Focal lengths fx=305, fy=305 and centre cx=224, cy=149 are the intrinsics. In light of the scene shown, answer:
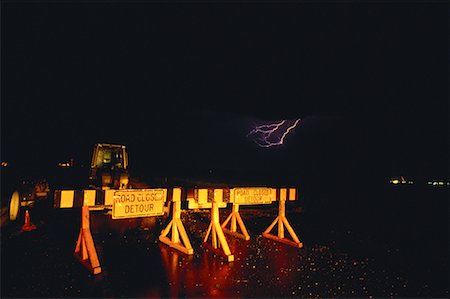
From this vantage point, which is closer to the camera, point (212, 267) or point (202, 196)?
point (212, 267)

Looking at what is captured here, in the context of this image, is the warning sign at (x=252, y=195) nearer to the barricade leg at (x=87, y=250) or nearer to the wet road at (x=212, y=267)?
the wet road at (x=212, y=267)

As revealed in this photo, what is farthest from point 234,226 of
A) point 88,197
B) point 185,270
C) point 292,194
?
point 88,197

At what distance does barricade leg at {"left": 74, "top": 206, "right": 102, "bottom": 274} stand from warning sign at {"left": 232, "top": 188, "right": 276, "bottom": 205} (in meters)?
2.77

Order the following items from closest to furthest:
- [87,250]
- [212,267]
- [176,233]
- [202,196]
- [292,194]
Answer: [87,250] < [212,267] < [202,196] < [176,233] < [292,194]

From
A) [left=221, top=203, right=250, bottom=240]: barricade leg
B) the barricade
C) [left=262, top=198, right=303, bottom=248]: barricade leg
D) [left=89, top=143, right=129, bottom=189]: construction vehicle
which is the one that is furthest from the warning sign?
[left=89, top=143, right=129, bottom=189]: construction vehicle

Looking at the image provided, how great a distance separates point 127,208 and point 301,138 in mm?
29489

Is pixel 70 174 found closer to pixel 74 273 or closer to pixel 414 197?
pixel 74 273

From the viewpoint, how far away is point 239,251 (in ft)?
20.1

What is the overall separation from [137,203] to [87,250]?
1.05 meters

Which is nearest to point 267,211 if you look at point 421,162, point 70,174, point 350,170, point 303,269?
point 303,269

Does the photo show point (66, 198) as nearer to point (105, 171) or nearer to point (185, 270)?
point (185, 270)

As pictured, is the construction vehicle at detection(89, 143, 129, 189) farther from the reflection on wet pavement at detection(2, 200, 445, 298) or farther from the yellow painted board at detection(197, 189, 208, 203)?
the yellow painted board at detection(197, 189, 208, 203)

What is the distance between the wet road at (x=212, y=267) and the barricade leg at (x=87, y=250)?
0.11 meters

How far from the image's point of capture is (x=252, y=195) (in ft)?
21.4
